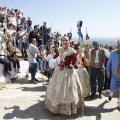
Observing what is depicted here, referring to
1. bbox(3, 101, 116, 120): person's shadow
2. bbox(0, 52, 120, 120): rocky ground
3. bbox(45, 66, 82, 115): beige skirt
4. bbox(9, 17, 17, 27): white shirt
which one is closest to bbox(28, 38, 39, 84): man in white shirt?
bbox(0, 52, 120, 120): rocky ground

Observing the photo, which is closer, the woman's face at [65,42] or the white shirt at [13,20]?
the woman's face at [65,42]

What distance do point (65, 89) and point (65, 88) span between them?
3 centimetres

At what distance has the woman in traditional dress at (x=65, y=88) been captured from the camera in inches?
245

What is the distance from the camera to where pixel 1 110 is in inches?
260

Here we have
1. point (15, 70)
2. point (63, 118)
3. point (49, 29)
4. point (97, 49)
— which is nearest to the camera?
point (63, 118)

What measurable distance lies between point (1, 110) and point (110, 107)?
3195 mm

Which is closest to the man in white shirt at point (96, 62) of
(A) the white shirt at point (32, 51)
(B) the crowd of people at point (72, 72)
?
(B) the crowd of people at point (72, 72)

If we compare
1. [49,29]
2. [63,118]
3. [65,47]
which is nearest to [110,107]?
[63,118]

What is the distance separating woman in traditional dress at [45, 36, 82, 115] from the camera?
6227 mm

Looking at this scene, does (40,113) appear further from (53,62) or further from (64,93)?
(53,62)

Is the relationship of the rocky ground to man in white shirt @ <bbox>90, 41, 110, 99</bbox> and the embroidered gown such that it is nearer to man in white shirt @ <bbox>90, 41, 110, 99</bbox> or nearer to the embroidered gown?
the embroidered gown

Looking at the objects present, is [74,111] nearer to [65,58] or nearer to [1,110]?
[65,58]

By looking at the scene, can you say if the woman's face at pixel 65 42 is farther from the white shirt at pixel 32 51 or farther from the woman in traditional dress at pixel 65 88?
the white shirt at pixel 32 51

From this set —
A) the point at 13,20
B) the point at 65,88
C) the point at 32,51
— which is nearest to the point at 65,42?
the point at 65,88
